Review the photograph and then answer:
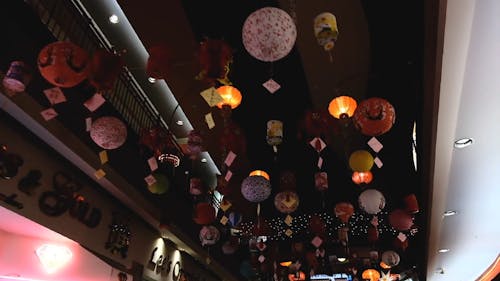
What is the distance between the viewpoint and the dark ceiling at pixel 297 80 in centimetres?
546

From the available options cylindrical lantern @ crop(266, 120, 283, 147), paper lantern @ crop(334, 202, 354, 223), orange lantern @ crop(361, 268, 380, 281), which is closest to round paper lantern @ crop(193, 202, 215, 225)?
cylindrical lantern @ crop(266, 120, 283, 147)

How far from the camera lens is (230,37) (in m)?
6.16

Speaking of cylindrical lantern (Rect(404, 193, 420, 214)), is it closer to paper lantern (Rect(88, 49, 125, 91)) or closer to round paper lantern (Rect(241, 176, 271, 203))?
round paper lantern (Rect(241, 176, 271, 203))

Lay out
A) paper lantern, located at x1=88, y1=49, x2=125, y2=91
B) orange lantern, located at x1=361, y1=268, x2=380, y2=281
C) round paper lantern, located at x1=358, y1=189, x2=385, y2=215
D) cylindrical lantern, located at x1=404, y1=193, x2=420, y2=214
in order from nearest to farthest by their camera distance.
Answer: paper lantern, located at x1=88, y1=49, x2=125, y2=91 < round paper lantern, located at x1=358, y1=189, x2=385, y2=215 < cylindrical lantern, located at x1=404, y1=193, x2=420, y2=214 < orange lantern, located at x1=361, y1=268, x2=380, y2=281

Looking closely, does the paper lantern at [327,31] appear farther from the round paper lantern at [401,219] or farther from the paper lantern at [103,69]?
the round paper lantern at [401,219]

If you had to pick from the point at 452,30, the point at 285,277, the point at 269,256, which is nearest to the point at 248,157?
the point at 269,256

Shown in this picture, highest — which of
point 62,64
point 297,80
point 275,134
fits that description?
point 297,80

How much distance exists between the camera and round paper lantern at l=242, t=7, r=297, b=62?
3.12m

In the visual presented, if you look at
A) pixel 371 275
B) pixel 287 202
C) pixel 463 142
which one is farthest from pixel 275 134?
pixel 371 275

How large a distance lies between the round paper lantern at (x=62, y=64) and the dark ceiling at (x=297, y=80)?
0.97 meters

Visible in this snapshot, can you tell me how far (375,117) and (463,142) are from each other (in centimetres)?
155

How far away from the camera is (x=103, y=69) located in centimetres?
341

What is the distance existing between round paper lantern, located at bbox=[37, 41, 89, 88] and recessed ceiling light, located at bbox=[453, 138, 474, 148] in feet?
14.0

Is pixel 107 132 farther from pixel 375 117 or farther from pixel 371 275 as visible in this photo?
pixel 371 275
